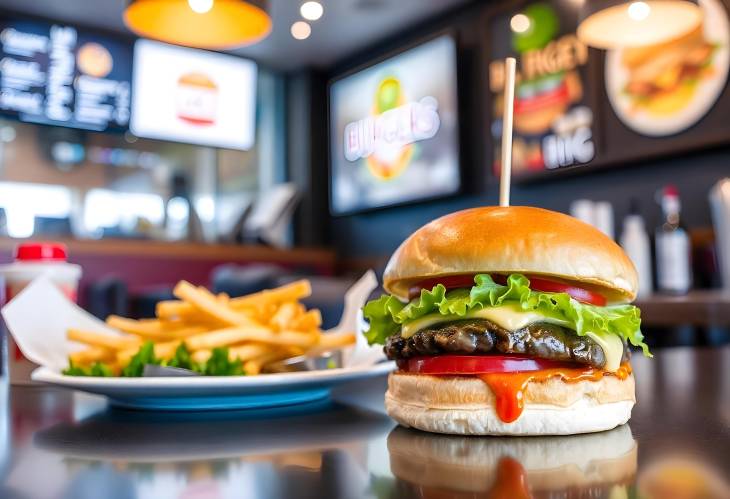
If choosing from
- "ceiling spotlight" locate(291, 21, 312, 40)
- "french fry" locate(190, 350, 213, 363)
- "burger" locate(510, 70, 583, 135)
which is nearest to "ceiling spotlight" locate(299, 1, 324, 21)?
"ceiling spotlight" locate(291, 21, 312, 40)

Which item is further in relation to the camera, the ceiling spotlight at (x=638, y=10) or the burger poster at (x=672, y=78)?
the burger poster at (x=672, y=78)

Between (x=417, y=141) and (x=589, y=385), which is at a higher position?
(x=417, y=141)

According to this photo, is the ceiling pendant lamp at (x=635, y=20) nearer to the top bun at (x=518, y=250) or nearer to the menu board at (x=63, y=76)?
the top bun at (x=518, y=250)

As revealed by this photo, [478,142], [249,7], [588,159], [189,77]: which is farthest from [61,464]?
[189,77]

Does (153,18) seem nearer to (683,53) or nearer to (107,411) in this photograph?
(107,411)

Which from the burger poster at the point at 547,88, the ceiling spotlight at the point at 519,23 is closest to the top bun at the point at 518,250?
the burger poster at the point at 547,88

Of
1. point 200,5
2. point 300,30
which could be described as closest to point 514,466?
point 200,5
